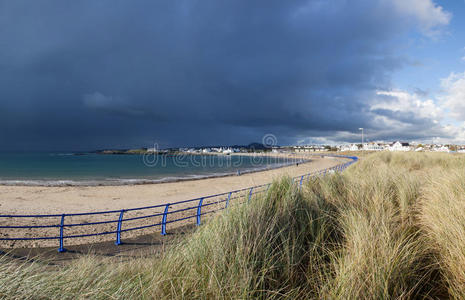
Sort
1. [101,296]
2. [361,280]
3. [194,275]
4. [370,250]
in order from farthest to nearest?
[370,250], [194,275], [361,280], [101,296]

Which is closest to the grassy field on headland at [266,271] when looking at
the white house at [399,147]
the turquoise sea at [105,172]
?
the turquoise sea at [105,172]

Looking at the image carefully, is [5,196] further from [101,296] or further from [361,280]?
[361,280]

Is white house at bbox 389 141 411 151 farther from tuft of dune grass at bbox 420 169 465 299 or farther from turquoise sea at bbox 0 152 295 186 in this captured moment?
tuft of dune grass at bbox 420 169 465 299

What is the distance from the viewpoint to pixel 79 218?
12570 millimetres

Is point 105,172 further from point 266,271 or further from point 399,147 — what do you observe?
point 399,147

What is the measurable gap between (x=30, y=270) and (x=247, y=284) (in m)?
2.15

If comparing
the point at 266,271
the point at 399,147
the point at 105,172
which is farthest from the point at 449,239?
the point at 399,147

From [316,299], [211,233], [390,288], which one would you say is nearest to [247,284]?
[316,299]

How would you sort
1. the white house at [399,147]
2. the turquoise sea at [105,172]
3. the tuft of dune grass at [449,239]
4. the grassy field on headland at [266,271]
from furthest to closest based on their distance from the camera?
the white house at [399,147] → the turquoise sea at [105,172] → the tuft of dune grass at [449,239] → the grassy field on headland at [266,271]

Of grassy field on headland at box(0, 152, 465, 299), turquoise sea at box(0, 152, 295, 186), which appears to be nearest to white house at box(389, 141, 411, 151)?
turquoise sea at box(0, 152, 295, 186)

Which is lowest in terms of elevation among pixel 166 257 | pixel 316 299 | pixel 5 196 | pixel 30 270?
pixel 5 196

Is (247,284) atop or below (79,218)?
atop

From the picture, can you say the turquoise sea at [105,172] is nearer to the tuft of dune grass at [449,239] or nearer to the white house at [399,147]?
the tuft of dune grass at [449,239]

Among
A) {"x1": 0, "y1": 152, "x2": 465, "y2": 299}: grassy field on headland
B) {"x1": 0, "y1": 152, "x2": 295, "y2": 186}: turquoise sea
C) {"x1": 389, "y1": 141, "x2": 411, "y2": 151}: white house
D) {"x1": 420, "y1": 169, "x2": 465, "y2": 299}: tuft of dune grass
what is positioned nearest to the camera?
{"x1": 0, "y1": 152, "x2": 465, "y2": 299}: grassy field on headland
